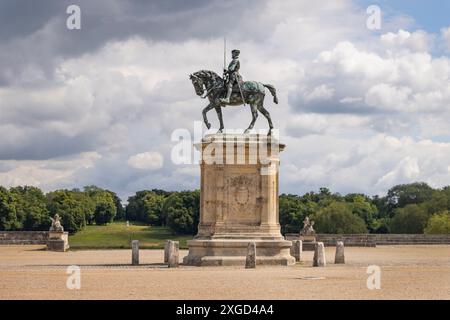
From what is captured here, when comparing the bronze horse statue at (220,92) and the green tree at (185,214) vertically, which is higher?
the bronze horse statue at (220,92)

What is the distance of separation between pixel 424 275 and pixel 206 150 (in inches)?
385

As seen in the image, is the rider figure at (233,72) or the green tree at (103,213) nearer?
Answer: the rider figure at (233,72)

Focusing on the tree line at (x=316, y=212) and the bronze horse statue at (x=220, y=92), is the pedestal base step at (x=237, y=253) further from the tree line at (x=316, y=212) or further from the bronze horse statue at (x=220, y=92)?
the tree line at (x=316, y=212)

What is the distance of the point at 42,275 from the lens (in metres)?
25.1

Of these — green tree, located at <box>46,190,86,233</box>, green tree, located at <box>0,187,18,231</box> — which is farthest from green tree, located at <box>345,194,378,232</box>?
green tree, located at <box>0,187,18,231</box>

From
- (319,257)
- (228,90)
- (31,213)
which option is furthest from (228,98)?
(31,213)

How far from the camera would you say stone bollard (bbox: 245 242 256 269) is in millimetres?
28328

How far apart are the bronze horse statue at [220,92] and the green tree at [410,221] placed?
5995 centimetres

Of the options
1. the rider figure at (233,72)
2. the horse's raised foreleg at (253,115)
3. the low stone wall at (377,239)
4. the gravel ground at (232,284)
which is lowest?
the gravel ground at (232,284)

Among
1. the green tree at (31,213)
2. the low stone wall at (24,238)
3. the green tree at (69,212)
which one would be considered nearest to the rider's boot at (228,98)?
the low stone wall at (24,238)

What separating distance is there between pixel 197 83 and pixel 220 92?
892 millimetres

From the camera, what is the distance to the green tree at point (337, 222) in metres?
87.0

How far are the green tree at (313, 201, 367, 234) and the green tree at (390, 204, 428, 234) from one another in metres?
4.83
